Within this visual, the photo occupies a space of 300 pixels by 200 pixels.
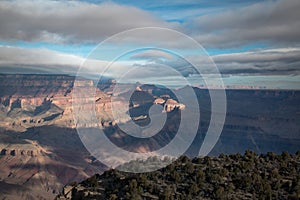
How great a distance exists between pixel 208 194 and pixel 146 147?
153 metres

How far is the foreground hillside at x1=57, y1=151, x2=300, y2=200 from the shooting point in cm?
3238

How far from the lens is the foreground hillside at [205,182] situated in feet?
106

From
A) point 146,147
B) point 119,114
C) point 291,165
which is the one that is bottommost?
point 146,147

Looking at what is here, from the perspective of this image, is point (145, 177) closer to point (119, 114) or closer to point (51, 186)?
point (119, 114)

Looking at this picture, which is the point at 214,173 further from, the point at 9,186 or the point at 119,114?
the point at 9,186

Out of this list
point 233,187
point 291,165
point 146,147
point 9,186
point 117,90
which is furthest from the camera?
point 146,147

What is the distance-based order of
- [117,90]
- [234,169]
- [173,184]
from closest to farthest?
[117,90], [173,184], [234,169]

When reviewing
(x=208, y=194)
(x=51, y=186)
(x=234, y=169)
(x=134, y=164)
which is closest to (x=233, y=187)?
(x=208, y=194)

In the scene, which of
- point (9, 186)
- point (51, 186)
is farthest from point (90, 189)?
point (51, 186)

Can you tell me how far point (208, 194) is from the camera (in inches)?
1287

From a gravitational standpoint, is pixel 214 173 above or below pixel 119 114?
below

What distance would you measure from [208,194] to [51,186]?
175151 mm

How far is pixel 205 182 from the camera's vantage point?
35531 mm

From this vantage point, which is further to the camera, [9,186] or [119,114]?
[9,186]
